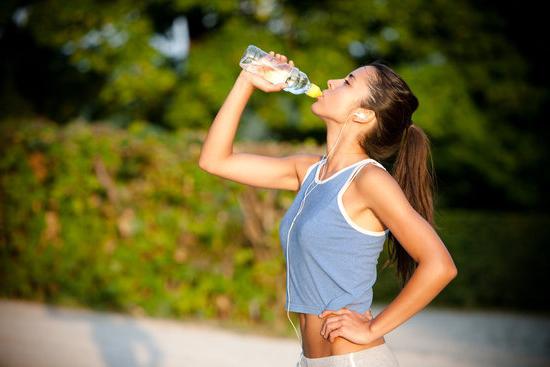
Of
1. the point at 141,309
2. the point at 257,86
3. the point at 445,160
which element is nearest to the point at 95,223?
the point at 141,309

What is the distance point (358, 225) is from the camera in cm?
258

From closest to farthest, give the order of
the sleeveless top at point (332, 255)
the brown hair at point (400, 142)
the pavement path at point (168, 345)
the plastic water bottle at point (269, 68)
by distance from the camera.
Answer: the sleeveless top at point (332, 255)
the brown hair at point (400, 142)
the plastic water bottle at point (269, 68)
the pavement path at point (168, 345)

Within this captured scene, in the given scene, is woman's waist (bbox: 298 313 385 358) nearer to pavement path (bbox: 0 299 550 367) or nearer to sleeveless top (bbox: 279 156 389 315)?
sleeveless top (bbox: 279 156 389 315)

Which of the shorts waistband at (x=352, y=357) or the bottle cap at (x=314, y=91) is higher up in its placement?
the bottle cap at (x=314, y=91)

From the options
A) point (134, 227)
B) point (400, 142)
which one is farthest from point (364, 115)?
point (134, 227)

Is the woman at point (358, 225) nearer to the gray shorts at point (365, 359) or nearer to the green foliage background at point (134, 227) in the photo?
the gray shorts at point (365, 359)

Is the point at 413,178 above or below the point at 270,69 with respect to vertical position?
below

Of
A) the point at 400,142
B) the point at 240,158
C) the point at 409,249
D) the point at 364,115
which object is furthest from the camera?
the point at 240,158

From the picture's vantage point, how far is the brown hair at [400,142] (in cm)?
279

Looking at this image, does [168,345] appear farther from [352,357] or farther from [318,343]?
[352,357]

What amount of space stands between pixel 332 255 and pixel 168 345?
16.6 feet

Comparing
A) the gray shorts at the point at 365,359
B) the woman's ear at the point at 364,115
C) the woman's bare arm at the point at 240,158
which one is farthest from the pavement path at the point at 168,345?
the woman's ear at the point at 364,115

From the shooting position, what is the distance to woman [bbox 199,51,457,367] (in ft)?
Result: 8.10

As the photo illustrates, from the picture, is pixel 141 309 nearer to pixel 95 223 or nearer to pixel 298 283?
pixel 95 223
